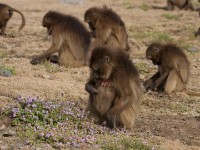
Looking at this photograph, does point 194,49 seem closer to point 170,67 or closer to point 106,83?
point 170,67

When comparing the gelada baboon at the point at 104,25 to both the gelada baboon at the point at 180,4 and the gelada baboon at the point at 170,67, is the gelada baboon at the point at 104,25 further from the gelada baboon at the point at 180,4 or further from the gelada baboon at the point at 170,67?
the gelada baboon at the point at 180,4

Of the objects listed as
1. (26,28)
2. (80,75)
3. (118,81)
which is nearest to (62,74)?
(80,75)

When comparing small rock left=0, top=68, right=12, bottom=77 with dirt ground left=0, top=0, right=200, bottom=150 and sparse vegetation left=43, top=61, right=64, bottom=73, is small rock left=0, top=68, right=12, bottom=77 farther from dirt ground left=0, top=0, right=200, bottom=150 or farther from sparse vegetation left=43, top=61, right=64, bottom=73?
sparse vegetation left=43, top=61, right=64, bottom=73

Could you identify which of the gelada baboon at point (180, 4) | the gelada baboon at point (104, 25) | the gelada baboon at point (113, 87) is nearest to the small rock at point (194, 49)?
the gelada baboon at point (104, 25)

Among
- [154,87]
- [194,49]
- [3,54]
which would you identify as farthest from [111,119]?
[194,49]

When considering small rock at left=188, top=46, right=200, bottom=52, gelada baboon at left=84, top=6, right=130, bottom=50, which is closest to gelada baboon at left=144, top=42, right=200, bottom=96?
gelada baboon at left=84, top=6, right=130, bottom=50

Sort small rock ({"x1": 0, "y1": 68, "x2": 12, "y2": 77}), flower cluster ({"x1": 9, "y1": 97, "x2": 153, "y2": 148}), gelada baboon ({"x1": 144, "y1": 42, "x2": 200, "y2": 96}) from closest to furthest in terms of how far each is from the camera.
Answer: flower cluster ({"x1": 9, "y1": 97, "x2": 153, "y2": 148}) → small rock ({"x1": 0, "y1": 68, "x2": 12, "y2": 77}) → gelada baboon ({"x1": 144, "y1": 42, "x2": 200, "y2": 96})

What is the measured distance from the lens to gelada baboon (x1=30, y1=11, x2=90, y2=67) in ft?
37.1

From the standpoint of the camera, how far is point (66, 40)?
37.4ft

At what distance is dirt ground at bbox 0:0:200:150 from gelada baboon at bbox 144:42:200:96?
21 cm

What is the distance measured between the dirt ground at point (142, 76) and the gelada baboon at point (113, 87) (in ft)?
1.03

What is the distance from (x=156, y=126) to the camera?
24.2ft

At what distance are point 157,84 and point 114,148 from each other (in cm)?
448

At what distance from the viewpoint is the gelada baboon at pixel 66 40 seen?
1130 centimetres
